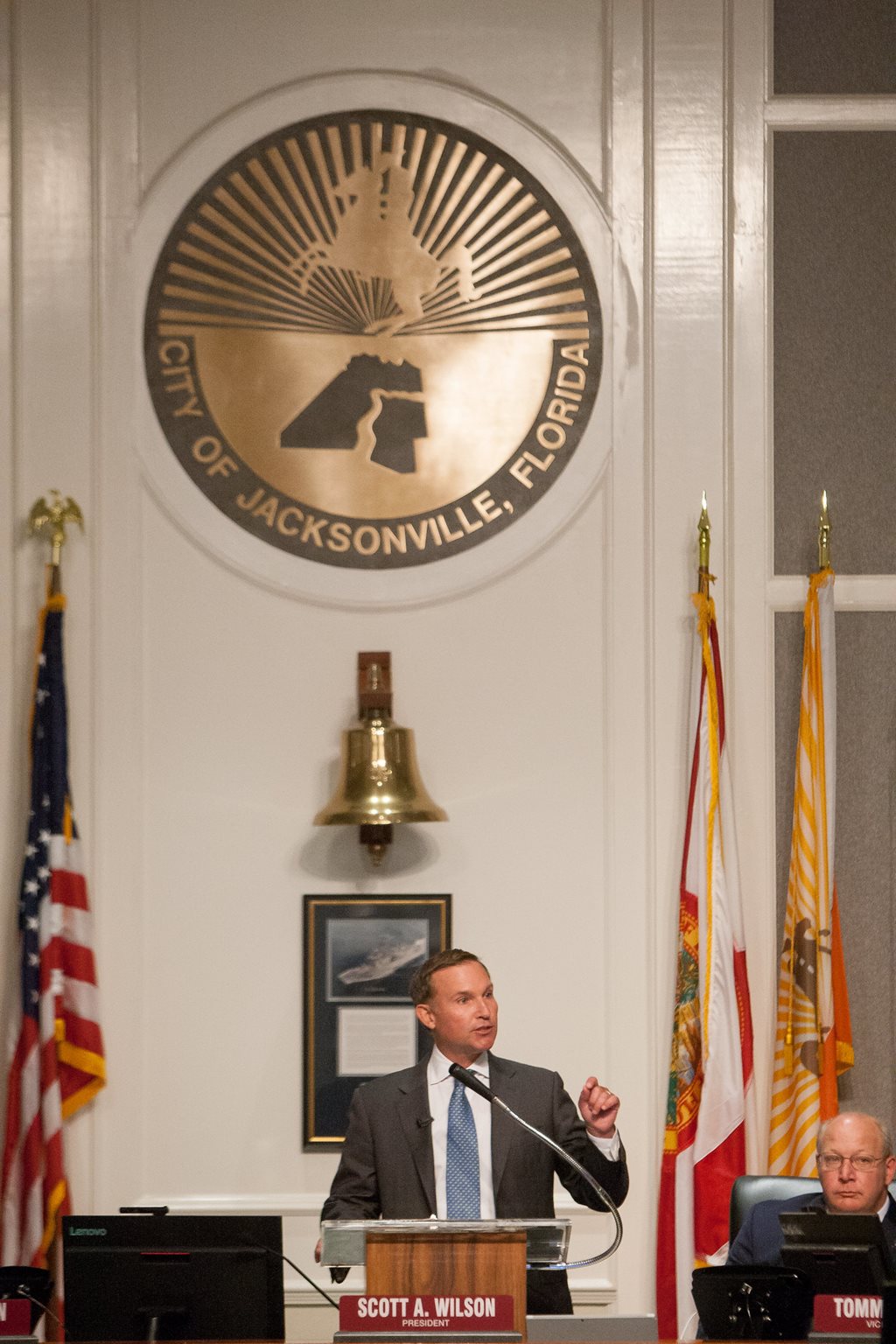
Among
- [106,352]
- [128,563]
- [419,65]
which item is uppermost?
[419,65]

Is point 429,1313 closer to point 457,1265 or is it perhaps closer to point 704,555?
point 457,1265

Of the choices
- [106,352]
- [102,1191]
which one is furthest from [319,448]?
[102,1191]

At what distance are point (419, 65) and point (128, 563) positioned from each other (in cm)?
177

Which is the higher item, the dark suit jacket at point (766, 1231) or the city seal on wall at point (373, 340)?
the city seal on wall at point (373, 340)

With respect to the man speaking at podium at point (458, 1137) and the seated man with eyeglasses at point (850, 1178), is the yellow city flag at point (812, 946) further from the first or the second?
the man speaking at podium at point (458, 1137)

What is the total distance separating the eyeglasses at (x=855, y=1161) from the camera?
3.83 meters

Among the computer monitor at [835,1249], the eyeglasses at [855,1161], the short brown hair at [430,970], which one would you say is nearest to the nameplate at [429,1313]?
the computer monitor at [835,1249]

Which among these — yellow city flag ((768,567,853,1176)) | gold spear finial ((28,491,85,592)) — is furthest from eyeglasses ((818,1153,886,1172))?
gold spear finial ((28,491,85,592))

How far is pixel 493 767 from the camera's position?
5012 mm

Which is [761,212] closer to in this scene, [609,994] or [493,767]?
[493,767]

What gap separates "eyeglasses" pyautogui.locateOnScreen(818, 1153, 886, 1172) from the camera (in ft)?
12.6

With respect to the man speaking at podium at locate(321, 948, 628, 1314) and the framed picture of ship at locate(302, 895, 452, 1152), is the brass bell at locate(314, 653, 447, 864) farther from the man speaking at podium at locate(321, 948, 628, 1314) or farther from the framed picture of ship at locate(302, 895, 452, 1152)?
the man speaking at podium at locate(321, 948, 628, 1314)

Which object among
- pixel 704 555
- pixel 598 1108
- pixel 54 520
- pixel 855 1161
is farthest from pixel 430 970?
pixel 54 520

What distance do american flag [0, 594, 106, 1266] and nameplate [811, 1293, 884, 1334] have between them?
244 centimetres
